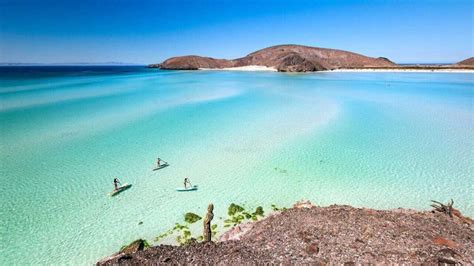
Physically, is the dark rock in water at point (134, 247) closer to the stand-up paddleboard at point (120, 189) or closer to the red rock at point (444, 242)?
the stand-up paddleboard at point (120, 189)

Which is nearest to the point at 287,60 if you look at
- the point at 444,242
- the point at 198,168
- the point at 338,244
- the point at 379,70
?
the point at 379,70

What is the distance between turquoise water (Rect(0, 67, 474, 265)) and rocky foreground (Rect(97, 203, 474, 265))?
256 cm

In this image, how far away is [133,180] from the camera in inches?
530

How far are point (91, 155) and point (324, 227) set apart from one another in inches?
580

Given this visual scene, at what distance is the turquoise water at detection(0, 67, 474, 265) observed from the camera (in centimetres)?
1000

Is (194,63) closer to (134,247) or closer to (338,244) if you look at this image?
(134,247)

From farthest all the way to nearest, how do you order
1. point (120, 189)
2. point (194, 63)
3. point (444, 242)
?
point (194, 63), point (120, 189), point (444, 242)

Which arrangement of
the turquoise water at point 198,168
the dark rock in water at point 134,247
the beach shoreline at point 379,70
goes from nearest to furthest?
1. the dark rock in water at point 134,247
2. the turquoise water at point 198,168
3. the beach shoreline at point 379,70

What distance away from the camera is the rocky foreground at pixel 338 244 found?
645 cm

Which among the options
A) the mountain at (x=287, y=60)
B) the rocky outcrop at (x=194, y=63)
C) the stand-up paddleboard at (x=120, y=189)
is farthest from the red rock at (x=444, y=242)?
the rocky outcrop at (x=194, y=63)

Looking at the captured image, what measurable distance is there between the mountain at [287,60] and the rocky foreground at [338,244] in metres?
117

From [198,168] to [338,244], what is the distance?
927 centimetres

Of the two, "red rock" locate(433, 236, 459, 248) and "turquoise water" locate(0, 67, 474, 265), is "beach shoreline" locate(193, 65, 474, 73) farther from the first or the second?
"red rock" locate(433, 236, 459, 248)

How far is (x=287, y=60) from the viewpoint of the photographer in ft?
395
